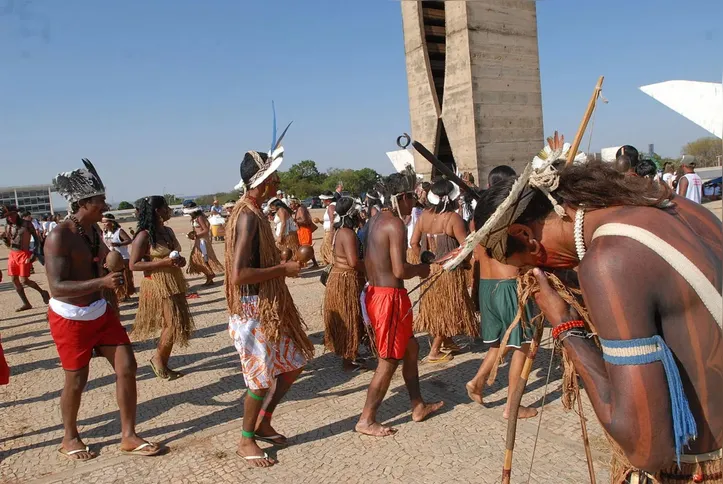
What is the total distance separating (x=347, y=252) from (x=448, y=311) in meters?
1.21

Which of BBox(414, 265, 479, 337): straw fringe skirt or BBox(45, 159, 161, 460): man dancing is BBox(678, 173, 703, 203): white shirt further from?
BBox(45, 159, 161, 460): man dancing

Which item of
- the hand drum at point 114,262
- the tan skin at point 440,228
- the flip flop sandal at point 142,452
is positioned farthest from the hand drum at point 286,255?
the tan skin at point 440,228

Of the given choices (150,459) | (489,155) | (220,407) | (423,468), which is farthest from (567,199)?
(489,155)

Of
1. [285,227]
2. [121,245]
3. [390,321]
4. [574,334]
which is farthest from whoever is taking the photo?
[285,227]

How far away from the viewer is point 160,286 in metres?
5.62

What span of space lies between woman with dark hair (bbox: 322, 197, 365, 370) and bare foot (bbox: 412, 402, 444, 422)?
4.45 feet

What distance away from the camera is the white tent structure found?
1331mm

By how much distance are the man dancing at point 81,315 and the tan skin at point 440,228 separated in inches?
112

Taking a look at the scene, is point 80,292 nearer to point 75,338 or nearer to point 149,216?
point 75,338

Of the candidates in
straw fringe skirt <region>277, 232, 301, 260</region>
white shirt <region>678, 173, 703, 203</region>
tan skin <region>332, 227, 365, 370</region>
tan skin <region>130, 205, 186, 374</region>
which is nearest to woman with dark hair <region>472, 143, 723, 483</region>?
tan skin <region>332, 227, 365, 370</region>

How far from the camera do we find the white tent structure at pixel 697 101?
1331 mm

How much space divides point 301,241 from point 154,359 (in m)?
6.88

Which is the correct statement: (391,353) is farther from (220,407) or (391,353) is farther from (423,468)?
(220,407)

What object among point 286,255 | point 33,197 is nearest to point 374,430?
point 286,255
